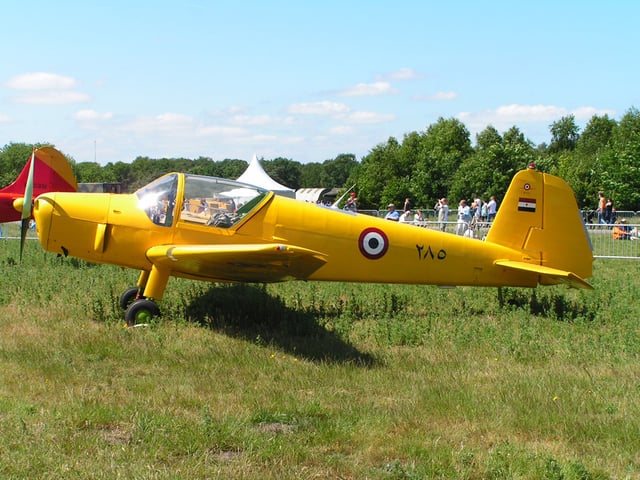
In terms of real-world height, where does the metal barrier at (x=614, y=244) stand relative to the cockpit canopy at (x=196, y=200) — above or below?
below

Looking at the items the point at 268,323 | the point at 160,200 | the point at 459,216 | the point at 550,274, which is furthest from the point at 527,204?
the point at 459,216

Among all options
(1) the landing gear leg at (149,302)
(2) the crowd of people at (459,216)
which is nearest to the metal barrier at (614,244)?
(2) the crowd of people at (459,216)

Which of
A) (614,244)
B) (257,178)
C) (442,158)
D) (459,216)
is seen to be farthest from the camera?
(442,158)

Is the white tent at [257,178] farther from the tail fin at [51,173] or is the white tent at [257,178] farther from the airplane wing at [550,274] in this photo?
the airplane wing at [550,274]

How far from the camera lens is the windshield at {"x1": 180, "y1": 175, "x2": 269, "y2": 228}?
793 centimetres

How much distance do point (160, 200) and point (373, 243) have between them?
2.85m

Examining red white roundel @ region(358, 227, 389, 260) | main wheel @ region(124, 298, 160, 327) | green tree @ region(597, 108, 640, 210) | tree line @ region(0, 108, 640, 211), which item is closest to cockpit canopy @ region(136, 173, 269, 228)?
main wheel @ region(124, 298, 160, 327)

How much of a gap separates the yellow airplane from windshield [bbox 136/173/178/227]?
13 millimetres

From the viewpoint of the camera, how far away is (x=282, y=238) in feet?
26.6

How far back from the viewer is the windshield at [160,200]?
788 centimetres

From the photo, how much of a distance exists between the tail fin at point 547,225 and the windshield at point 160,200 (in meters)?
4.66

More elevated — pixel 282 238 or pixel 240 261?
pixel 282 238

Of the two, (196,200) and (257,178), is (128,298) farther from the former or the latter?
(257,178)

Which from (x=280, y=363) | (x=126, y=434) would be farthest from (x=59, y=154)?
(x=126, y=434)
